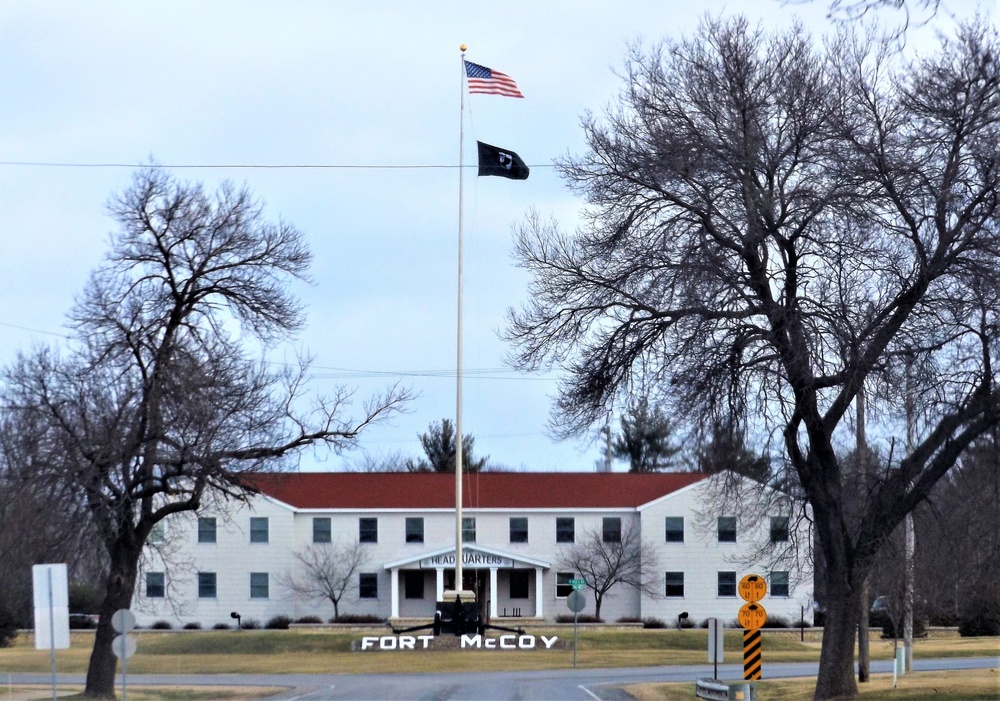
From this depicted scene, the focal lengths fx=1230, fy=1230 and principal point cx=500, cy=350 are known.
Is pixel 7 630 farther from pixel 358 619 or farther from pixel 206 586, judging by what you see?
pixel 358 619

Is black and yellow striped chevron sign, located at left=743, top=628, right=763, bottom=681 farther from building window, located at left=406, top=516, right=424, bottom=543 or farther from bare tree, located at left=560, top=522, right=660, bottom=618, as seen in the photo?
building window, located at left=406, top=516, right=424, bottom=543

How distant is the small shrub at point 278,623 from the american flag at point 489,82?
35.9m

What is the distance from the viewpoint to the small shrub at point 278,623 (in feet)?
200

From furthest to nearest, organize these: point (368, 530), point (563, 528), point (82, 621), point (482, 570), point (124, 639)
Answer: point (482, 570)
point (563, 528)
point (368, 530)
point (82, 621)
point (124, 639)

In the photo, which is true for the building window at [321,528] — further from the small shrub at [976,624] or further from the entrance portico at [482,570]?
the small shrub at [976,624]

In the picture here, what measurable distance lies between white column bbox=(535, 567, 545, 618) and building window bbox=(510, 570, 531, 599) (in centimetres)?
127

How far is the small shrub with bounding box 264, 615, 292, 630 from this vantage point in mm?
61003

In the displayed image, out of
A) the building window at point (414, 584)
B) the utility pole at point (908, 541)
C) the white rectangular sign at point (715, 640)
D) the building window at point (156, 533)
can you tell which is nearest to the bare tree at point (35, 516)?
the building window at point (156, 533)

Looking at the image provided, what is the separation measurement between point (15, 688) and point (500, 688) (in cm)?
1287

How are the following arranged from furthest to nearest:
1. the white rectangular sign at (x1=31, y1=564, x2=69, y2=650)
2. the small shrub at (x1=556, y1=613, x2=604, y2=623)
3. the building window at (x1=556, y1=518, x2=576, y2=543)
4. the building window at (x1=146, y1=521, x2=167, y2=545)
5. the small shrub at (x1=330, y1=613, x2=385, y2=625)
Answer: the building window at (x1=556, y1=518, x2=576, y2=543) < the small shrub at (x1=330, y1=613, x2=385, y2=625) < the small shrub at (x1=556, y1=613, x2=604, y2=623) < the building window at (x1=146, y1=521, x2=167, y2=545) < the white rectangular sign at (x1=31, y1=564, x2=69, y2=650)

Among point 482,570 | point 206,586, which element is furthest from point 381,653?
point 206,586

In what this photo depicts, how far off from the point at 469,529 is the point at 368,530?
206 inches

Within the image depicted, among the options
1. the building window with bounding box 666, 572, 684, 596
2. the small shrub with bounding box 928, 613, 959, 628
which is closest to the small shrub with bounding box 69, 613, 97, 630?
the building window with bounding box 666, 572, 684, 596

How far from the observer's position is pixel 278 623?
6125cm
